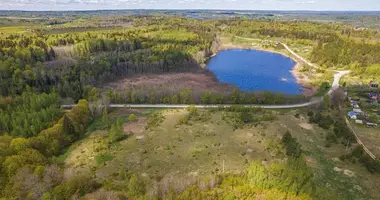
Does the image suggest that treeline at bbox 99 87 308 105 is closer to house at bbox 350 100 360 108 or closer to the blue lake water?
house at bbox 350 100 360 108

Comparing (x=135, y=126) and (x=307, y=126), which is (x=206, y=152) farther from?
(x=307, y=126)

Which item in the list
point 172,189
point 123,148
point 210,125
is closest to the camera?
point 172,189

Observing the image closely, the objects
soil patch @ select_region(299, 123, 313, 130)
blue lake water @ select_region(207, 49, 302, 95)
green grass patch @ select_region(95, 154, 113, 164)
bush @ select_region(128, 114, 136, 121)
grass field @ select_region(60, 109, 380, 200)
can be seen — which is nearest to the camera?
grass field @ select_region(60, 109, 380, 200)

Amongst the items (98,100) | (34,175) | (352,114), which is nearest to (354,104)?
(352,114)

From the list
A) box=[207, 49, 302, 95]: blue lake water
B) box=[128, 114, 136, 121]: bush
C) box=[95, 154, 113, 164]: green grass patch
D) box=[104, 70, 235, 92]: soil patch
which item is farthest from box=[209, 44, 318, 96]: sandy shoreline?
box=[95, 154, 113, 164]: green grass patch

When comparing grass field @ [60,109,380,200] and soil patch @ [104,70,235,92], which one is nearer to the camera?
grass field @ [60,109,380,200]

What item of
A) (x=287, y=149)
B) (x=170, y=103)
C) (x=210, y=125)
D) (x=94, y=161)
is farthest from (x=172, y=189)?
(x=170, y=103)

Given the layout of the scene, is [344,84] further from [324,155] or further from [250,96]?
[324,155]
